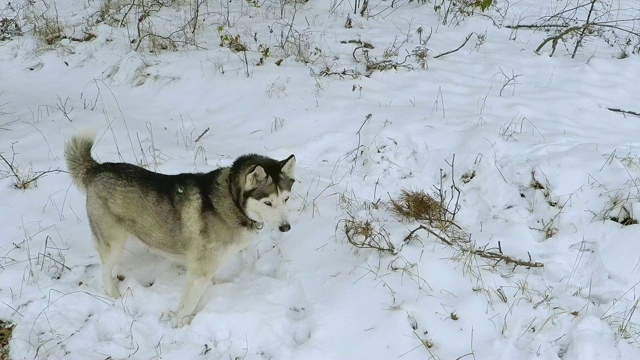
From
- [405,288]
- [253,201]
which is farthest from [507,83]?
[253,201]

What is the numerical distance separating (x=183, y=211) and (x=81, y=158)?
2.92 ft

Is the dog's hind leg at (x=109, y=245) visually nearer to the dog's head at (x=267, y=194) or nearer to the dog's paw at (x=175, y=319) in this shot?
the dog's paw at (x=175, y=319)

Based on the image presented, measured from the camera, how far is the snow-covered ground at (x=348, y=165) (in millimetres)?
3959

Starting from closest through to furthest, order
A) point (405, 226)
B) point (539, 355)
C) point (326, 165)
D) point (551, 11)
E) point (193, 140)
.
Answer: point (539, 355)
point (405, 226)
point (326, 165)
point (193, 140)
point (551, 11)

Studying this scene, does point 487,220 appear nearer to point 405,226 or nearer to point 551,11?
point 405,226

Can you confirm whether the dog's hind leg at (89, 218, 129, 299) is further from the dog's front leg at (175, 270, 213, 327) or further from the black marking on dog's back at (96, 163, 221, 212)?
the dog's front leg at (175, 270, 213, 327)

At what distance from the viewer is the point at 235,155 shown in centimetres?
600

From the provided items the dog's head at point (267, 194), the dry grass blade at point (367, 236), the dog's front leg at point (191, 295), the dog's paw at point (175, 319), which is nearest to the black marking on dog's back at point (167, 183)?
the dog's head at point (267, 194)

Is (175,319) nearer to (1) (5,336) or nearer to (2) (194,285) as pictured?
Answer: (2) (194,285)

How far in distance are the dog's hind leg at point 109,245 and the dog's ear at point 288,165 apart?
4.34ft

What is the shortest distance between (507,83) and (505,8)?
9.18 feet

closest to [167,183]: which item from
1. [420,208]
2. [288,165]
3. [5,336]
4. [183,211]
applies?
[183,211]

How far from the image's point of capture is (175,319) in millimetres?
4086

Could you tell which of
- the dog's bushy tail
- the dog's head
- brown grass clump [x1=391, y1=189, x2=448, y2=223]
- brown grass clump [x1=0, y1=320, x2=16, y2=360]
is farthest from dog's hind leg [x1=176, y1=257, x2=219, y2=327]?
brown grass clump [x1=391, y1=189, x2=448, y2=223]
